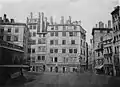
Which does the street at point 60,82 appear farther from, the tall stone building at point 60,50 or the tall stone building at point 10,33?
the tall stone building at point 60,50

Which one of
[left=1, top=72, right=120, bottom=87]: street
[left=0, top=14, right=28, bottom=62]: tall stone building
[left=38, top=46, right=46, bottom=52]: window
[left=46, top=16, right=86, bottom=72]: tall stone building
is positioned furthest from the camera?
[left=38, top=46, right=46, bottom=52]: window

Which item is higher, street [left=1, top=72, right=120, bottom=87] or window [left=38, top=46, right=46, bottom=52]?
window [left=38, top=46, right=46, bottom=52]

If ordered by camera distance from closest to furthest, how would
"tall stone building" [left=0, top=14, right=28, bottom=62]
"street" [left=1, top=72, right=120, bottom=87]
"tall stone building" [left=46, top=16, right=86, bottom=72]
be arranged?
"street" [left=1, top=72, right=120, bottom=87] → "tall stone building" [left=0, top=14, right=28, bottom=62] → "tall stone building" [left=46, top=16, right=86, bottom=72]

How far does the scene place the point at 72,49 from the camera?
80.4 feet

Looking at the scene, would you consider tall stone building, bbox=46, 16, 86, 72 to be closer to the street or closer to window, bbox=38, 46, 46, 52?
window, bbox=38, 46, 46, 52

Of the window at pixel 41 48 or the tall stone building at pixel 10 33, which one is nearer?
the tall stone building at pixel 10 33

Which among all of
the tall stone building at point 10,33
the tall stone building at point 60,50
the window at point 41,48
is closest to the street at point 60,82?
the tall stone building at point 10,33

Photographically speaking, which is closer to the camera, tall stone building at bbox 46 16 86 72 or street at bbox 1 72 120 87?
street at bbox 1 72 120 87

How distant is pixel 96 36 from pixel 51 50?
30.5 ft

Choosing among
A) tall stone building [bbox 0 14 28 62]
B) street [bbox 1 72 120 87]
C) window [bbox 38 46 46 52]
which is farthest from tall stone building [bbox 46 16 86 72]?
street [bbox 1 72 120 87]

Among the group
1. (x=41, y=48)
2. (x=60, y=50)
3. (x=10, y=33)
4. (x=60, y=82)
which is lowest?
(x=60, y=82)

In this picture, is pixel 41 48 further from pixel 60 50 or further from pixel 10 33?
pixel 10 33

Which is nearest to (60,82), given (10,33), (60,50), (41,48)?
(10,33)

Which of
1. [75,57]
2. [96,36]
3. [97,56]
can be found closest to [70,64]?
[75,57]
